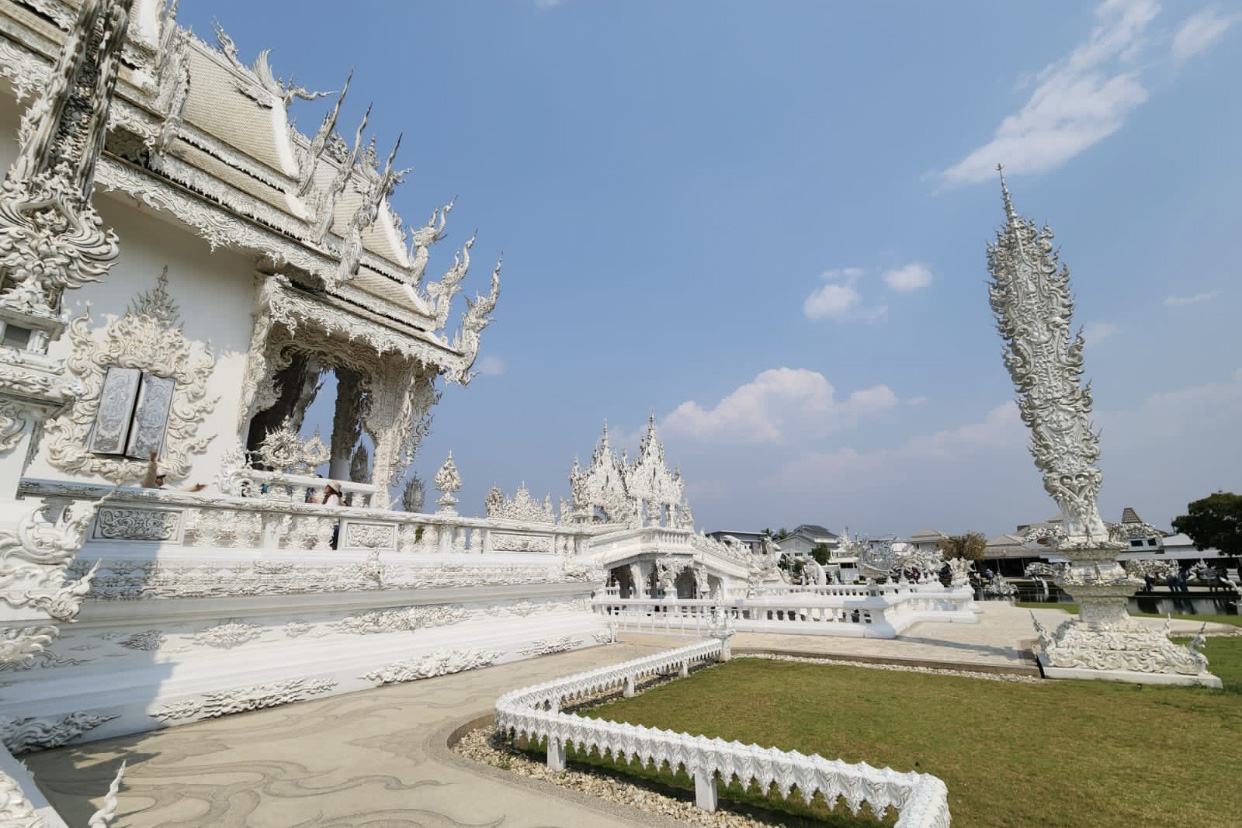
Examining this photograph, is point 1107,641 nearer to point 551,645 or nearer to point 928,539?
point 551,645

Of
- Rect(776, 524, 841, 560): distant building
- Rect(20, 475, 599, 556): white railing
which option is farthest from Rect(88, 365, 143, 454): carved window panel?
Rect(776, 524, 841, 560): distant building

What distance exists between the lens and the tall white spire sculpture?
7316mm

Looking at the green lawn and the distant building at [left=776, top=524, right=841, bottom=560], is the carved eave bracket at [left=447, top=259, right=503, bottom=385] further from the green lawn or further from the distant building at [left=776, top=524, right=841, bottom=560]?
the distant building at [left=776, top=524, right=841, bottom=560]

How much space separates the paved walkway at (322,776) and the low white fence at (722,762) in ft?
1.42

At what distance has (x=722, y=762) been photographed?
3367 mm

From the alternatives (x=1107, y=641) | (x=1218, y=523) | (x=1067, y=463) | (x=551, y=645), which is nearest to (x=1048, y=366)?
(x=1067, y=463)

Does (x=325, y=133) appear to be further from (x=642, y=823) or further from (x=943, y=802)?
(x=943, y=802)

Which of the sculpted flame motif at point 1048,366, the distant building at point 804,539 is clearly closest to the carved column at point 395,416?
the sculpted flame motif at point 1048,366

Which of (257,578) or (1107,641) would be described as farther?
(1107,641)

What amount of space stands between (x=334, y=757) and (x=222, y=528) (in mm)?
3381

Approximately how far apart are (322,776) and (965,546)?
174ft

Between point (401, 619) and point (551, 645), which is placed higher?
point (401, 619)

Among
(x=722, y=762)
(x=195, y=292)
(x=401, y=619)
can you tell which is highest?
(x=195, y=292)

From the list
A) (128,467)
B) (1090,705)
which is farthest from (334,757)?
(1090,705)
